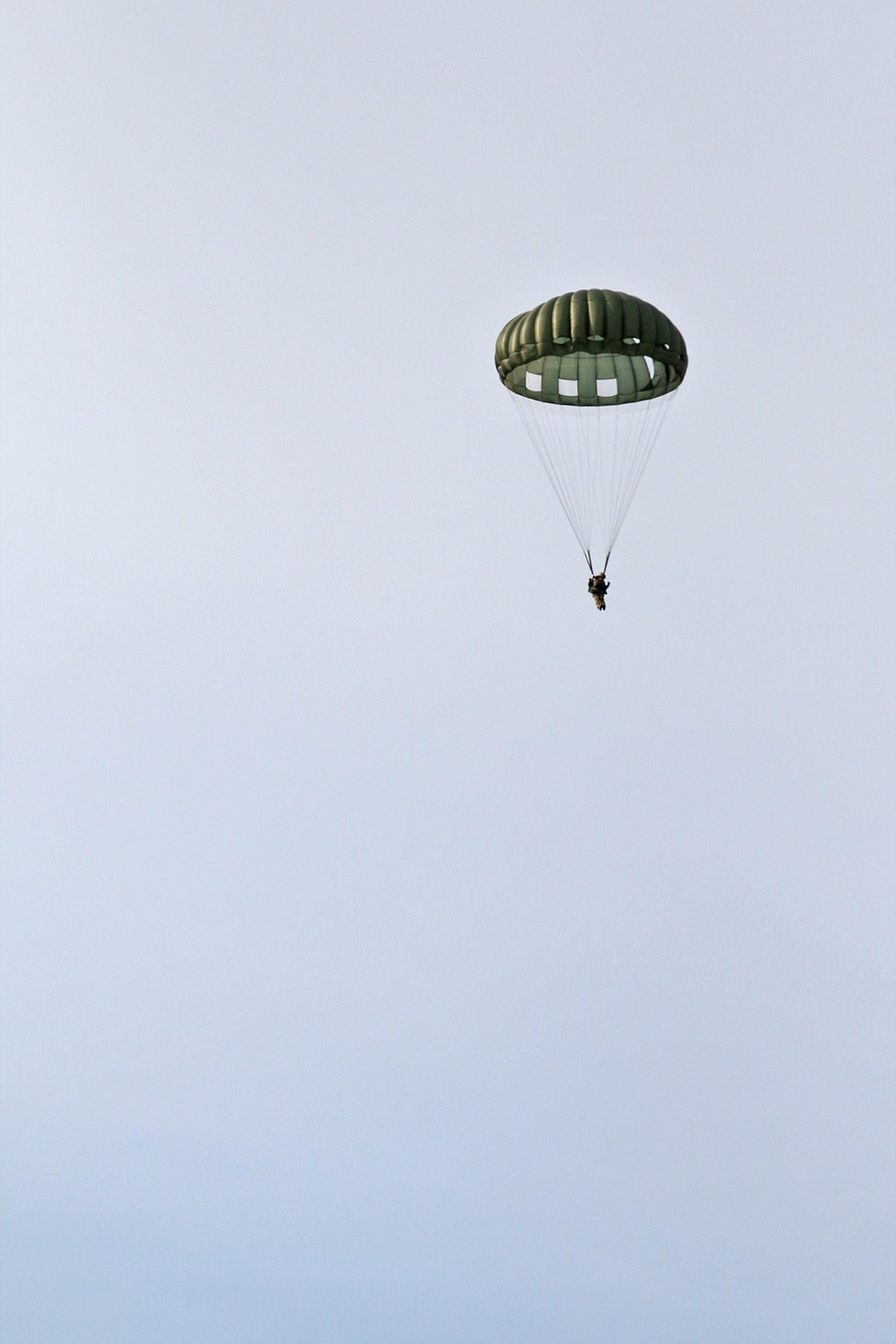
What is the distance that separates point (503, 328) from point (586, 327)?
305 centimetres

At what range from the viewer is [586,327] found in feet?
106

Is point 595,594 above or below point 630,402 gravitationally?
below

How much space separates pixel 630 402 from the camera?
35750 mm

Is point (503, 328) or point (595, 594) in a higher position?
point (503, 328)

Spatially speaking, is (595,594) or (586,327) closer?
(586,327)

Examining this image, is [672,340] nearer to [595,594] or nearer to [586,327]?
[586,327]

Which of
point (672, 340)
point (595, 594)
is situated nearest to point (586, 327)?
point (672, 340)

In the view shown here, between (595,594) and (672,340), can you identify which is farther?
(595,594)

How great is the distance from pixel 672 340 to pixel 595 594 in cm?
644

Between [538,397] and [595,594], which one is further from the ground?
[538,397]

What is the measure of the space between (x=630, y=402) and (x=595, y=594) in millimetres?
4614

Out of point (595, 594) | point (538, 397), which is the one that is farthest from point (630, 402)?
point (595, 594)

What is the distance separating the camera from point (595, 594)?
3662cm

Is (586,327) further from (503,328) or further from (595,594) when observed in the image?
(595,594)
